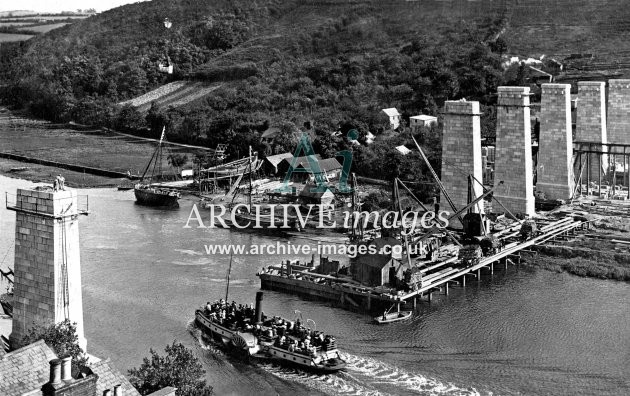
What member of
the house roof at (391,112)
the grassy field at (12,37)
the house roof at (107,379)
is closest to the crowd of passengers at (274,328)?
the house roof at (107,379)

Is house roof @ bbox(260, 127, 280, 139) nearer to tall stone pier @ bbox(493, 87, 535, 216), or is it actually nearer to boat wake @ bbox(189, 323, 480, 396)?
tall stone pier @ bbox(493, 87, 535, 216)

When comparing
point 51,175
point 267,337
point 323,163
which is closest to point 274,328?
A: point 267,337

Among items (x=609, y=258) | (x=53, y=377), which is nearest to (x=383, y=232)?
(x=609, y=258)

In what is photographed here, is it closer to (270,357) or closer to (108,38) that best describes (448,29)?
(108,38)

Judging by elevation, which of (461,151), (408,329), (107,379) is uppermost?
(461,151)

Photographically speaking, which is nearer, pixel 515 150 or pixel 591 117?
pixel 515 150

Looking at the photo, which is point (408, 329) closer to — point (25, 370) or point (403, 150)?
point (25, 370)
